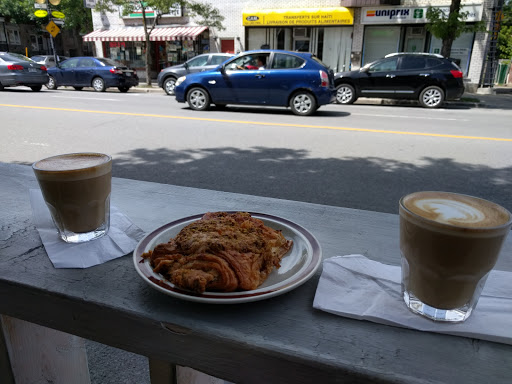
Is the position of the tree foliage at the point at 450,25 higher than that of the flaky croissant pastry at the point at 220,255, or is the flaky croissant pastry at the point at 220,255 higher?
the tree foliage at the point at 450,25

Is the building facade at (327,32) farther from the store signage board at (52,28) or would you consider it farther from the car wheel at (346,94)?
the car wheel at (346,94)

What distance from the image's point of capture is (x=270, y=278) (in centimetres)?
97

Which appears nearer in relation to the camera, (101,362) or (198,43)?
(101,362)

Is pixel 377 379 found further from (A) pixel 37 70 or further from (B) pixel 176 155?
(A) pixel 37 70

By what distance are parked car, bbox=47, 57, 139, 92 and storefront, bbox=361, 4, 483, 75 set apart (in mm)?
11250

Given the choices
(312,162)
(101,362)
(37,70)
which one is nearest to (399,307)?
(101,362)

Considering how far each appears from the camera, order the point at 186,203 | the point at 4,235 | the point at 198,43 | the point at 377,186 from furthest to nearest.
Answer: the point at 198,43 < the point at 377,186 < the point at 186,203 < the point at 4,235

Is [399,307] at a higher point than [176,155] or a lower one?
higher

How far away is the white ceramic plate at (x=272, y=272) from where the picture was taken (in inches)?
33.9

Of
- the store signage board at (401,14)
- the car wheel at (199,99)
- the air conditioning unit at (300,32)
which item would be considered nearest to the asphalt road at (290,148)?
the car wheel at (199,99)

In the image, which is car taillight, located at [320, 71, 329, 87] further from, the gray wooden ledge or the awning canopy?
the awning canopy

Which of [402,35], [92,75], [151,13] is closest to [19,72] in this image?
[92,75]

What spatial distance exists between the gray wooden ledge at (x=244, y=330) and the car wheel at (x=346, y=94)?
12018 millimetres

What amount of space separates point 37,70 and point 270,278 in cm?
1680
